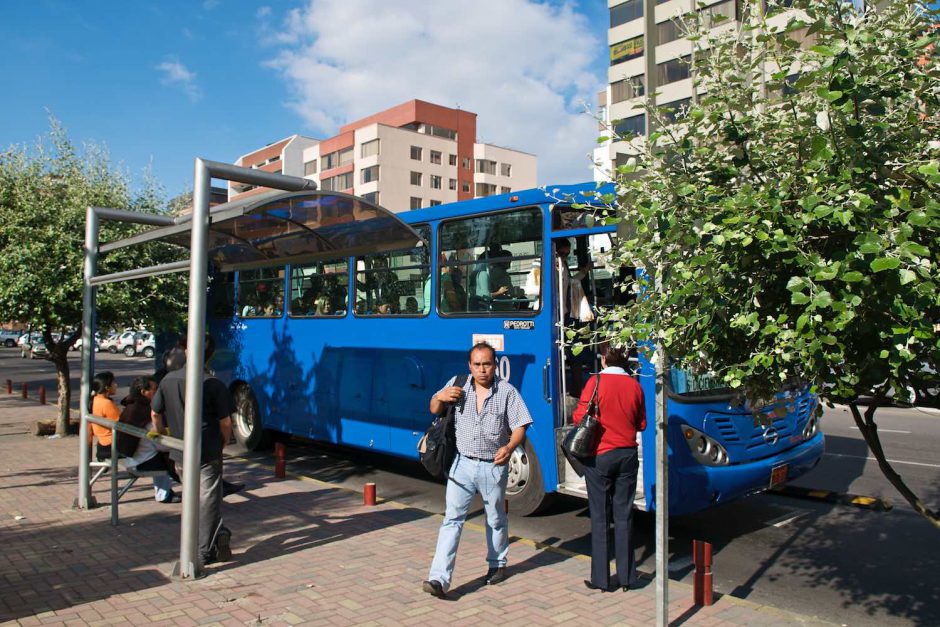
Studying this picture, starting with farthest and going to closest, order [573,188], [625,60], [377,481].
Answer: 1. [625,60]
2. [377,481]
3. [573,188]

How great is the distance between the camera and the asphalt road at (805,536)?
19.6 feet

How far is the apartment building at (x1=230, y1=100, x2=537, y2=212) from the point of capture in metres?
76.8

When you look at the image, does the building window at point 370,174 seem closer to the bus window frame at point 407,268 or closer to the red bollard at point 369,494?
the bus window frame at point 407,268

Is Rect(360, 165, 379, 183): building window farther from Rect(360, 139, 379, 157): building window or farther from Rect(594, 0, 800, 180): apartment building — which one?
Rect(594, 0, 800, 180): apartment building

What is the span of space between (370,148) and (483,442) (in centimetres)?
7411

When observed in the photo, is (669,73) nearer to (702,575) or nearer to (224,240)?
(224,240)

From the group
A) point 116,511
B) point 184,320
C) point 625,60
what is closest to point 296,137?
point 625,60

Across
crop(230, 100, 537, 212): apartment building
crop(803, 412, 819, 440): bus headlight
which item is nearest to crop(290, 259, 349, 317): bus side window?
crop(803, 412, 819, 440): bus headlight

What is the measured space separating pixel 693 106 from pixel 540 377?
4.63 meters

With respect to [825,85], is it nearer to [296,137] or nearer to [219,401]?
[219,401]

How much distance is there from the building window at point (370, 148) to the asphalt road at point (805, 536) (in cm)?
6683

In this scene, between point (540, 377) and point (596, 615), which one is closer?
point (596, 615)

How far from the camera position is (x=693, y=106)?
339 centimetres

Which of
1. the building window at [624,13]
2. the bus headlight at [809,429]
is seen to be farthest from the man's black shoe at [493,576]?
the building window at [624,13]
